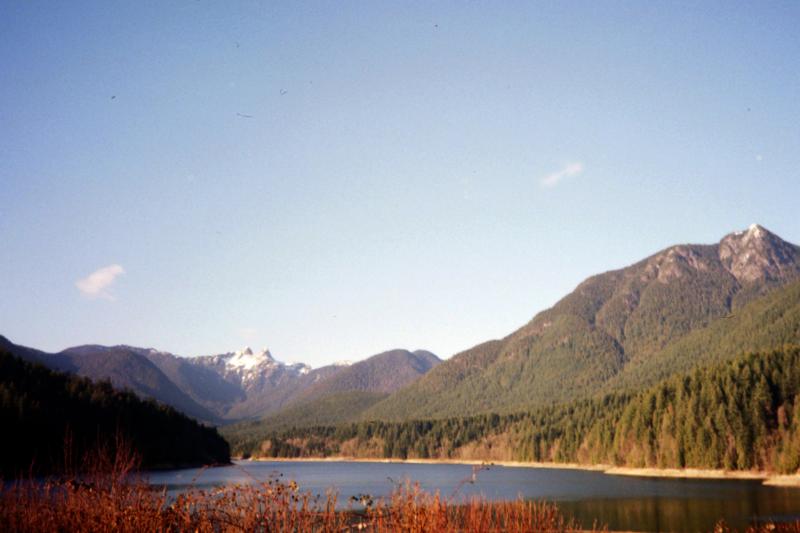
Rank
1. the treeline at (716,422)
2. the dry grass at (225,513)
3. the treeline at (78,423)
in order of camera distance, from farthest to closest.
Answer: the treeline at (716,422)
the treeline at (78,423)
the dry grass at (225,513)

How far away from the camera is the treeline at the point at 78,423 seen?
88.2 m

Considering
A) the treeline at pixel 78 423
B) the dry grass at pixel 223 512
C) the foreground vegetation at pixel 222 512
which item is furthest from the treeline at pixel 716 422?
the foreground vegetation at pixel 222 512

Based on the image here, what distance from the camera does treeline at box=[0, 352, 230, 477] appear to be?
88250mm

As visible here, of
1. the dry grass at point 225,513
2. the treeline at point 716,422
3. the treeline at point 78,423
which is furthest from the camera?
the treeline at point 716,422

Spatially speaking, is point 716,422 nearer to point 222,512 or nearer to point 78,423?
point 78,423

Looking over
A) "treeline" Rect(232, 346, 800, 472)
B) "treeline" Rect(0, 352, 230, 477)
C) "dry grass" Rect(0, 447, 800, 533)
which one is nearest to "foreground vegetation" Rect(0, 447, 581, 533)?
"dry grass" Rect(0, 447, 800, 533)

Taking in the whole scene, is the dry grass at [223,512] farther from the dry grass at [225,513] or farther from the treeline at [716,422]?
the treeline at [716,422]

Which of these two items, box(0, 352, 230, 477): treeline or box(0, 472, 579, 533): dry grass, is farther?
box(0, 352, 230, 477): treeline

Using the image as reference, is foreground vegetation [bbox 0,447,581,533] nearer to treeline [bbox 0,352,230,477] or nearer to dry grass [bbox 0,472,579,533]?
dry grass [bbox 0,472,579,533]

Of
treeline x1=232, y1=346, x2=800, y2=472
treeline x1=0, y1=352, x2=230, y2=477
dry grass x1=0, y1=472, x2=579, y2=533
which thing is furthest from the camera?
treeline x1=232, y1=346, x2=800, y2=472

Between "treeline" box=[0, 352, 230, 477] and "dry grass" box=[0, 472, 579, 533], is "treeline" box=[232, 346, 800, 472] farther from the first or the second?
"dry grass" box=[0, 472, 579, 533]

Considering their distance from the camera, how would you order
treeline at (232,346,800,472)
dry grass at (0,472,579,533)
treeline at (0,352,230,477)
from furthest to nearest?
treeline at (232,346,800,472), treeline at (0,352,230,477), dry grass at (0,472,579,533)

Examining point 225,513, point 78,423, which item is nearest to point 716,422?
point 78,423

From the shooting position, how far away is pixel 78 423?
349 feet
